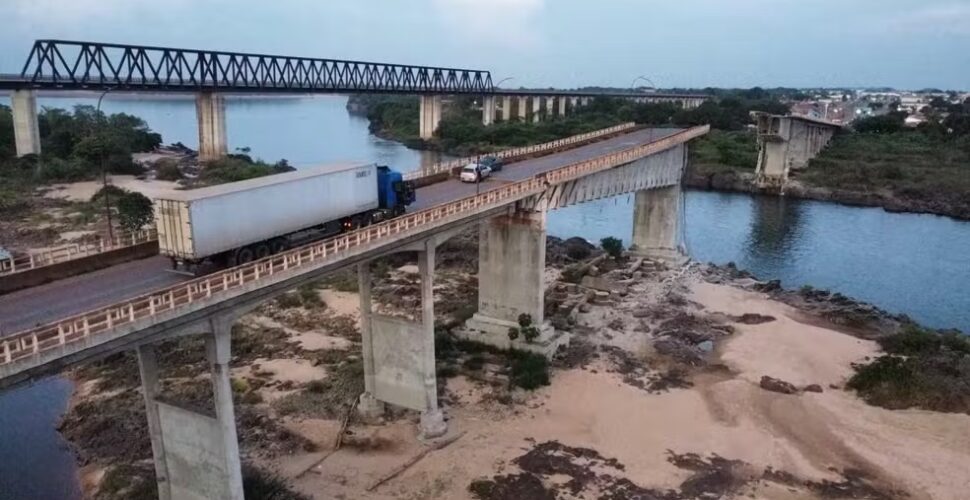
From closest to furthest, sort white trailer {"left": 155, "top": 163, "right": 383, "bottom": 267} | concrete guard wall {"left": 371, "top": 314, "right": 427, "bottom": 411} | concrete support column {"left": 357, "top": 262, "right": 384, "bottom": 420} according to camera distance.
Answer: white trailer {"left": 155, "top": 163, "right": 383, "bottom": 267} < concrete guard wall {"left": 371, "top": 314, "right": 427, "bottom": 411} < concrete support column {"left": 357, "top": 262, "right": 384, "bottom": 420}

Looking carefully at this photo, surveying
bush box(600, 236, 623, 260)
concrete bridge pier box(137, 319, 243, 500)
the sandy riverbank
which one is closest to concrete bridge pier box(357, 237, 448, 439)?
the sandy riverbank

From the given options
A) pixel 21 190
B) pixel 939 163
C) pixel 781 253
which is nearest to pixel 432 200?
pixel 781 253

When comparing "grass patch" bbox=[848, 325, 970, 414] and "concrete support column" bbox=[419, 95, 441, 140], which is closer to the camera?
"grass patch" bbox=[848, 325, 970, 414]

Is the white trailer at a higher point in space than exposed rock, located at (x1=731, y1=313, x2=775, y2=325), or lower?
higher

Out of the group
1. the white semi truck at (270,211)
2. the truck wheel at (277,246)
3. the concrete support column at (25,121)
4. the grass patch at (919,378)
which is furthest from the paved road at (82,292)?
the concrete support column at (25,121)

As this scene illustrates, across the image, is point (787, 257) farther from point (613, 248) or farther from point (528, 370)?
point (528, 370)

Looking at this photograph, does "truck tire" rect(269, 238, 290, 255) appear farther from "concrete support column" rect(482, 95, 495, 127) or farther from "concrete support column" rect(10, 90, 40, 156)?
"concrete support column" rect(482, 95, 495, 127)
